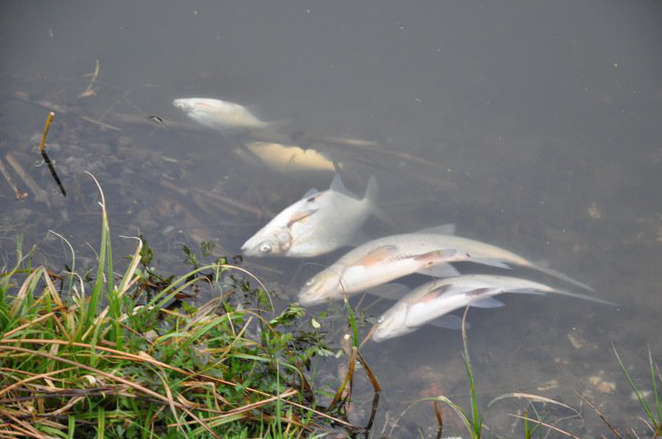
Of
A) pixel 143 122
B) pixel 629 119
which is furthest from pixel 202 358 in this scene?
pixel 629 119

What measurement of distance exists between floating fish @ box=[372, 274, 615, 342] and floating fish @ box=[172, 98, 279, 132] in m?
2.76

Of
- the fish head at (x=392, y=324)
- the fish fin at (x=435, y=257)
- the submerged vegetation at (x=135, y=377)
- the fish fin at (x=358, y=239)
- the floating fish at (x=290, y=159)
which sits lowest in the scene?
the fish head at (x=392, y=324)

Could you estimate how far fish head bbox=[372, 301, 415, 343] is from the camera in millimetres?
3285

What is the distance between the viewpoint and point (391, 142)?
5711mm

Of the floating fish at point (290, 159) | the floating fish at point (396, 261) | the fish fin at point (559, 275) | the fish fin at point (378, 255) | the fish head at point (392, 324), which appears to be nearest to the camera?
the fish head at point (392, 324)

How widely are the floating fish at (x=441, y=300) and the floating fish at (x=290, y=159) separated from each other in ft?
6.30

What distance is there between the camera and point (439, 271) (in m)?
3.62

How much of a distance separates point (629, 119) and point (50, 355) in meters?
7.12

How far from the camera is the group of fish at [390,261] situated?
132 inches

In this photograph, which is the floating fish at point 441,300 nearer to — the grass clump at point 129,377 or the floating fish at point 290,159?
the grass clump at point 129,377

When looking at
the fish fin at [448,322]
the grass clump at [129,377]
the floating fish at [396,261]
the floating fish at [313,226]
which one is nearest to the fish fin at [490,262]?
the floating fish at [396,261]

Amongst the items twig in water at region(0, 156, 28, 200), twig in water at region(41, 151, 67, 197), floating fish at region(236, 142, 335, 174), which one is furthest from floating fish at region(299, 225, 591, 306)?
twig in water at region(0, 156, 28, 200)

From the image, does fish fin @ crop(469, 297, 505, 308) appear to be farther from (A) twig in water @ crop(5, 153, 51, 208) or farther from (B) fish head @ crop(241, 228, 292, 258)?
(A) twig in water @ crop(5, 153, 51, 208)

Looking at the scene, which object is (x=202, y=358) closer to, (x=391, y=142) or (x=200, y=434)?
(x=200, y=434)
